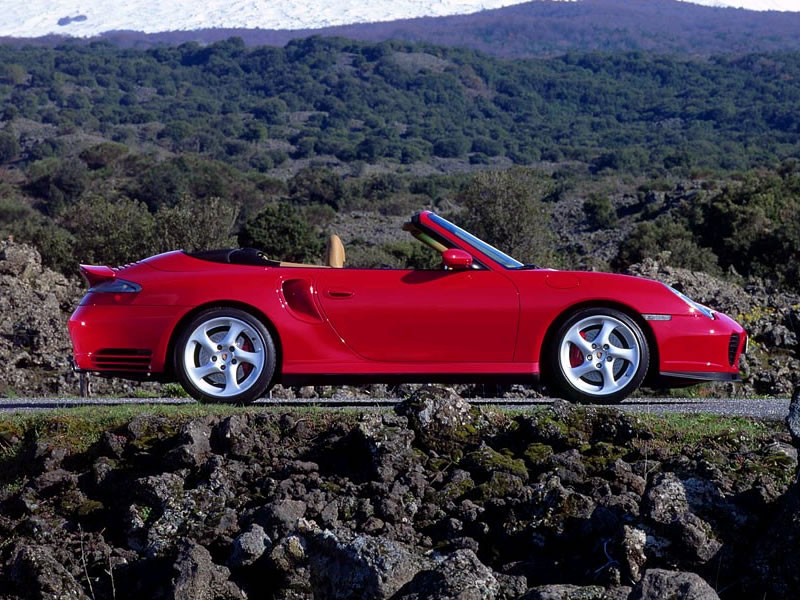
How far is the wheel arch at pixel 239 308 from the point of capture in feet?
27.2

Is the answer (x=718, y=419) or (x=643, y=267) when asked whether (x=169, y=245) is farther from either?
(x=718, y=419)

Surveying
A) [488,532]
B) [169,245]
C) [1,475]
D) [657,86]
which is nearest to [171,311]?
[1,475]

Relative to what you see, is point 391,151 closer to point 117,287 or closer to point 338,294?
point 117,287

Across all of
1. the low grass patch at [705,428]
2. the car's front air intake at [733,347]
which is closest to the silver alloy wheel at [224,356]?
the low grass patch at [705,428]

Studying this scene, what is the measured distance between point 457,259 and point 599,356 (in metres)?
1.16

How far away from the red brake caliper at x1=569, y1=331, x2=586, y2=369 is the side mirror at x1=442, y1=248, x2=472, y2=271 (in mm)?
890

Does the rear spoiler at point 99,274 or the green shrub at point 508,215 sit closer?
the rear spoiler at point 99,274

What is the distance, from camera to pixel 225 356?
831 centimetres

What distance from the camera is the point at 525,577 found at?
6164 mm

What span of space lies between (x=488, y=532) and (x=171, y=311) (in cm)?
282

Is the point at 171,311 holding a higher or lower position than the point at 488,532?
higher

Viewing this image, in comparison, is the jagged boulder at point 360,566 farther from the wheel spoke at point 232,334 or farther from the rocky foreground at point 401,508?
the wheel spoke at point 232,334

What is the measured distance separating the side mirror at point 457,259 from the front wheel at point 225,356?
1.27m

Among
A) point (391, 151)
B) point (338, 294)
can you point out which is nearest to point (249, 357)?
point (338, 294)
